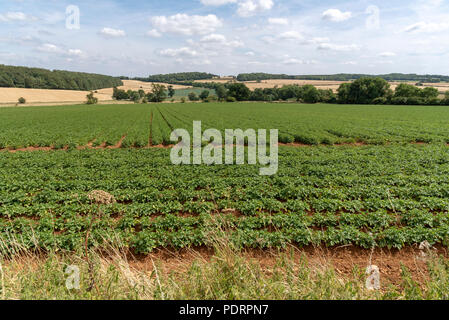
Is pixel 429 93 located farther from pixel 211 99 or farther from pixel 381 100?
pixel 211 99

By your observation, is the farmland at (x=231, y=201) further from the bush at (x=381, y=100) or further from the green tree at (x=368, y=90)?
the green tree at (x=368, y=90)

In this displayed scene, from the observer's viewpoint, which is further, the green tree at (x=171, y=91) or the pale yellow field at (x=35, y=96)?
the green tree at (x=171, y=91)

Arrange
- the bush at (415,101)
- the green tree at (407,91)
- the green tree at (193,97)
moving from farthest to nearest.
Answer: the green tree at (193,97) → the green tree at (407,91) → the bush at (415,101)

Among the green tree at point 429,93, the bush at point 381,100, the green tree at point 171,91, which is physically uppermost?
the green tree at point 171,91

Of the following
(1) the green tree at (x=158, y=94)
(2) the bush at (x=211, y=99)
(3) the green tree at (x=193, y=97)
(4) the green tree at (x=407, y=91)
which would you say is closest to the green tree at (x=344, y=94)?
(4) the green tree at (x=407, y=91)

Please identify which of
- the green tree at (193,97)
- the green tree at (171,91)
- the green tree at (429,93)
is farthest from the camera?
the green tree at (171,91)

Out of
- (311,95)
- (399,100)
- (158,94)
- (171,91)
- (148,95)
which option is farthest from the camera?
(171,91)

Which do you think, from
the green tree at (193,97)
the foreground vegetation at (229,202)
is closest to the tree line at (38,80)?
the green tree at (193,97)

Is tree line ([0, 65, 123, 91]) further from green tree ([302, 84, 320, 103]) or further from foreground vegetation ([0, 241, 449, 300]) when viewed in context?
foreground vegetation ([0, 241, 449, 300])

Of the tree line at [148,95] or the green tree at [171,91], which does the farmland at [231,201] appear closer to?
the tree line at [148,95]

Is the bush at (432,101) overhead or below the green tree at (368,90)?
below

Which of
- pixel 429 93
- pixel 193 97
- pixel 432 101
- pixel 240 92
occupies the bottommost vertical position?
pixel 432 101

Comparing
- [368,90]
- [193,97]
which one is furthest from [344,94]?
[193,97]
